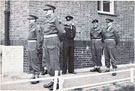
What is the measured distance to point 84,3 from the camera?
1139cm

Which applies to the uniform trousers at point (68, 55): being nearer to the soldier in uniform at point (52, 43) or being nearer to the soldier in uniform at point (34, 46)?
the soldier in uniform at point (34, 46)


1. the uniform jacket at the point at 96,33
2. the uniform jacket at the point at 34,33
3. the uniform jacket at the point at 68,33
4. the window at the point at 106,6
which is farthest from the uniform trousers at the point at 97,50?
the uniform jacket at the point at 34,33

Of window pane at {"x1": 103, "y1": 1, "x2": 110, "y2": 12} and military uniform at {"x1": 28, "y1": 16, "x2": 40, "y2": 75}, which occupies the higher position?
window pane at {"x1": 103, "y1": 1, "x2": 110, "y2": 12}

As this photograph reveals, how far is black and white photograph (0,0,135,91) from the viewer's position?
7.02m

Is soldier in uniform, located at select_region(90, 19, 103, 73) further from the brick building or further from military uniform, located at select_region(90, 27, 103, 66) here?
the brick building

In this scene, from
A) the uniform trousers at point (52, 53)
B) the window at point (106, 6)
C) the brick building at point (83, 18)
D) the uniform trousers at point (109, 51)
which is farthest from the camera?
the window at point (106, 6)

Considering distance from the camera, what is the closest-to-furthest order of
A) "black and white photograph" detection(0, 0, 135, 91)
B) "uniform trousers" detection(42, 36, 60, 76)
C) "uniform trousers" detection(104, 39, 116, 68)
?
"uniform trousers" detection(42, 36, 60, 76), "black and white photograph" detection(0, 0, 135, 91), "uniform trousers" detection(104, 39, 116, 68)

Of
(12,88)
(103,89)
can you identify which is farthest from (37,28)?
(103,89)

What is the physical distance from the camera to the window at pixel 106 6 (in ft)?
40.4

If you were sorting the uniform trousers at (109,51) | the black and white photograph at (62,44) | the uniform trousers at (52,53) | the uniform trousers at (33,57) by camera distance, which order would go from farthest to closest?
1. the uniform trousers at (109,51)
2. the uniform trousers at (33,57)
3. the black and white photograph at (62,44)
4. the uniform trousers at (52,53)

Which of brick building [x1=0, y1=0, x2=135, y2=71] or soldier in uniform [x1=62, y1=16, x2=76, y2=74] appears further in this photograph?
brick building [x1=0, y1=0, x2=135, y2=71]

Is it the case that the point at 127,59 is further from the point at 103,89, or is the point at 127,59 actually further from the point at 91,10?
the point at 103,89

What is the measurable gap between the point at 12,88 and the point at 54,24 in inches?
80.5

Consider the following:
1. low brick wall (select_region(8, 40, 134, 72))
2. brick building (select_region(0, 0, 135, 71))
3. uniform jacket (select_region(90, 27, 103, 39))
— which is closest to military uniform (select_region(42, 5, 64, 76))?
brick building (select_region(0, 0, 135, 71))
